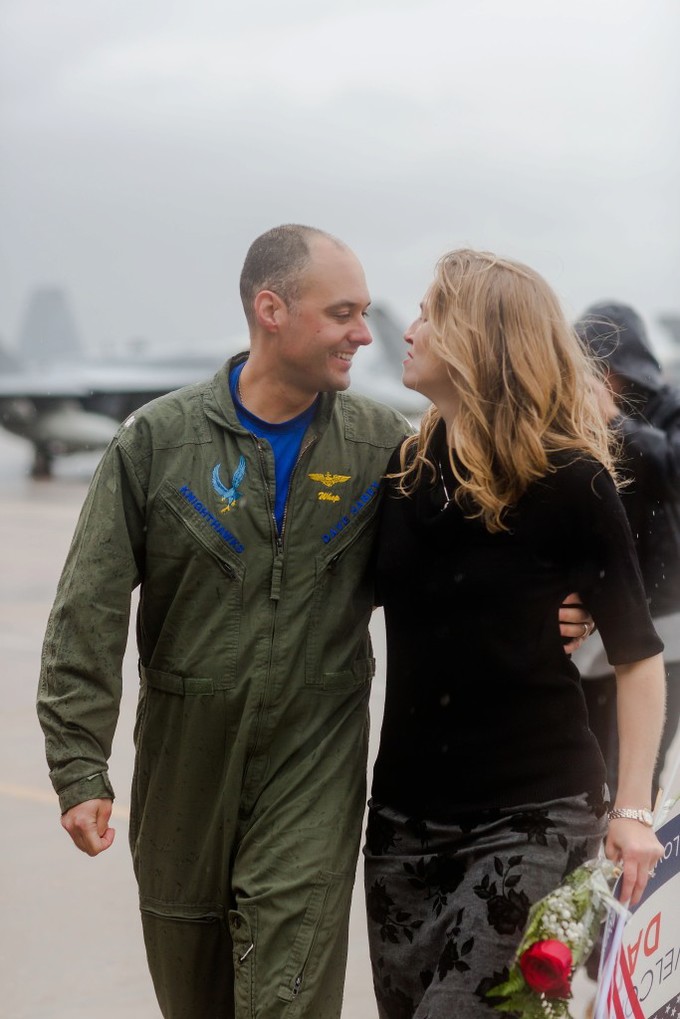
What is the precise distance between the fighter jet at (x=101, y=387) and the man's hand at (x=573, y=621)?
17.4 m

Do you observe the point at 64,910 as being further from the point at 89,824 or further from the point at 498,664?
the point at 498,664

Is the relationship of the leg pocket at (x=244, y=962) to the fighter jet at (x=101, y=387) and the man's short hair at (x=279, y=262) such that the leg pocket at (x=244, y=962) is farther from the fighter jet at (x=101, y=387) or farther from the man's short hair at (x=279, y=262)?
the fighter jet at (x=101, y=387)

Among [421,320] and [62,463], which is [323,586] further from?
[62,463]

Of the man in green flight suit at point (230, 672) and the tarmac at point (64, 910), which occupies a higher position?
the man in green flight suit at point (230, 672)

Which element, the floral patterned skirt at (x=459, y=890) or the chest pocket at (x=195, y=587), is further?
the chest pocket at (x=195, y=587)

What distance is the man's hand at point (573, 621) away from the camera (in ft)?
8.00

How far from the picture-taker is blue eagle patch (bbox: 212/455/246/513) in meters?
2.60

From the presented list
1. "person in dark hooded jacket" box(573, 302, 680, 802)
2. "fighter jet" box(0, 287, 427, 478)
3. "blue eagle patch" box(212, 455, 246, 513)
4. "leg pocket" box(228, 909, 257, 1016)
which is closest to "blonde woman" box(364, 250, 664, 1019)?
"leg pocket" box(228, 909, 257, 1016)

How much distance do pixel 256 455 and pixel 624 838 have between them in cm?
99

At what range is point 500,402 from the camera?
2484 millimetres

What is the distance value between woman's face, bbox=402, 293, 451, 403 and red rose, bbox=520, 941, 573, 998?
1016 millimetres

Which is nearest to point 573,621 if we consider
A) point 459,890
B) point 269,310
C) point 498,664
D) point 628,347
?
point 498,664

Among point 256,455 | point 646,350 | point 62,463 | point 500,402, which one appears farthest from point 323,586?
point 62,463

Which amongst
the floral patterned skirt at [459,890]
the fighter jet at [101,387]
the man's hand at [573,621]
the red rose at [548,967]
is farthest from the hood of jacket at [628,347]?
the fighter jet at [101,387]
